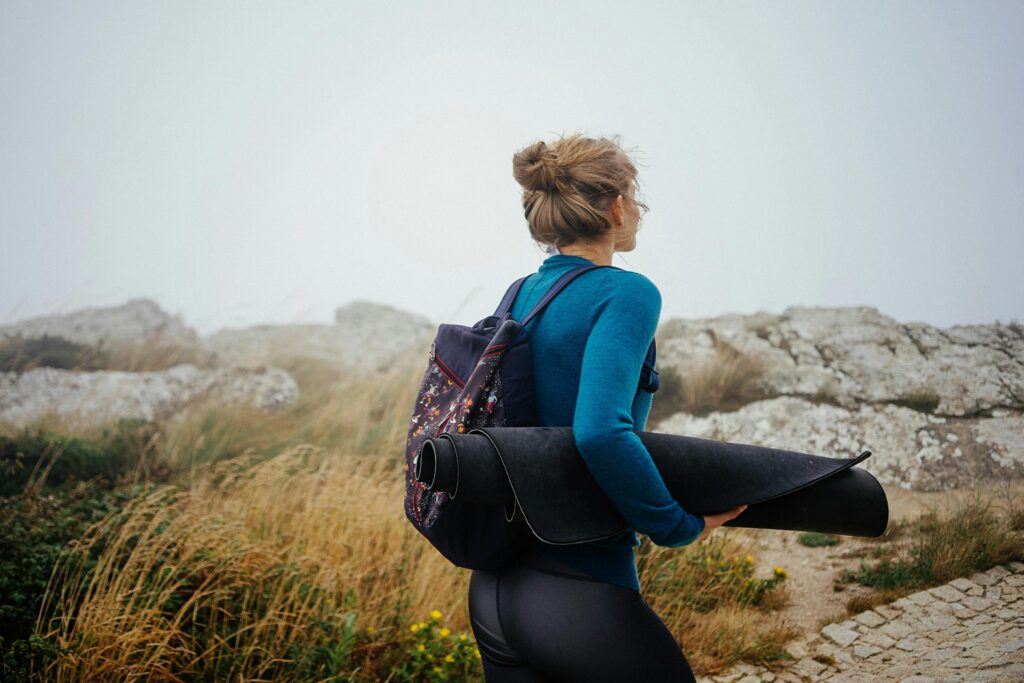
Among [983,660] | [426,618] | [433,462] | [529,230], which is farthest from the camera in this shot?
[426,618]

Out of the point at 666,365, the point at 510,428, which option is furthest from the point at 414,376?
the point at 510,428

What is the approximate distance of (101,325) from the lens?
11367 mm

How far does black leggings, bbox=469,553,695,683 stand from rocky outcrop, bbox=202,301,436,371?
8.99 metres

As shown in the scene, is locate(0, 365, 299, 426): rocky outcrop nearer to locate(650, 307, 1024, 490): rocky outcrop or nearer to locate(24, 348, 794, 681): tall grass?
locate(24, 348, 794, 681): tall grass

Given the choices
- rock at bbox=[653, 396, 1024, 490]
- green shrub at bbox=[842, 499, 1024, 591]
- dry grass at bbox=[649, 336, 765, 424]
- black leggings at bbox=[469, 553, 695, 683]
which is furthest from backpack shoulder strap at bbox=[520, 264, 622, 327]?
dry grass at bbox=[649, 336, 765, 424]

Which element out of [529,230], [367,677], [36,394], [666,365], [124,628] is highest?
[529,230]

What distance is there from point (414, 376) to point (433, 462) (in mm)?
6893

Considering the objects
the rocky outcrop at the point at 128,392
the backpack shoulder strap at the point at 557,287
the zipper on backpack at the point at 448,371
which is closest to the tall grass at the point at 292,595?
the zipper on backpack at the point at 448,371

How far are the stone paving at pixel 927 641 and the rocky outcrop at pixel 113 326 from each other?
9542mm

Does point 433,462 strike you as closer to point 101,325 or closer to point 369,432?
point 369,432

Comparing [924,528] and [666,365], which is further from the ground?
[666,365]

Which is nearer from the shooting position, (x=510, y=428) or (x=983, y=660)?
(x=510, y=428)

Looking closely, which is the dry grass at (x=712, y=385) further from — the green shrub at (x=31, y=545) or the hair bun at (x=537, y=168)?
the hair bun at (x=537, y=168)

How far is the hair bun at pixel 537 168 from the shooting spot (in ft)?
5.02
